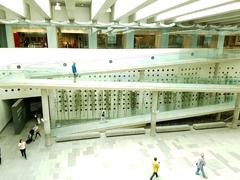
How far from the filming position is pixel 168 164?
11.5 metres

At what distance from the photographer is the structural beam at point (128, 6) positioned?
748cm

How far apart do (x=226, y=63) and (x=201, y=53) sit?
12.9 feet

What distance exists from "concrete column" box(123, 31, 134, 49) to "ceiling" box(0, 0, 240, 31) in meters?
2.76

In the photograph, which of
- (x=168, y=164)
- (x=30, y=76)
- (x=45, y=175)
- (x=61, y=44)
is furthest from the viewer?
(x=61, y=44)

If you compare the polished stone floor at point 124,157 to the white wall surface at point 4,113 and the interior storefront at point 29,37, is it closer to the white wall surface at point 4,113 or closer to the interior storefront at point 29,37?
the white wall surface at point 4,113

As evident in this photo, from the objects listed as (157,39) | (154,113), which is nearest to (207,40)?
(157,39)

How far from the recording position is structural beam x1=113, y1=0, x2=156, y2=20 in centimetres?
748

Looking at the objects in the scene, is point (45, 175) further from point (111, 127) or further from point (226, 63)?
point (226, 63)

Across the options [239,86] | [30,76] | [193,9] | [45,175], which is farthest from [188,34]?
[45,175]

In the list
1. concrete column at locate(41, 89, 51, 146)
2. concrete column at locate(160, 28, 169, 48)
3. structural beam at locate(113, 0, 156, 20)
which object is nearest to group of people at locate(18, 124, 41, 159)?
concrete column at locate(41, 89, 51, 146)

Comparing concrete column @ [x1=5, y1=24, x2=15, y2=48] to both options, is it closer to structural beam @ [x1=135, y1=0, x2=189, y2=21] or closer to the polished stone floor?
the polished stone floor

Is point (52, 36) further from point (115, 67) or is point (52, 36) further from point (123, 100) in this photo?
point (123, 100)

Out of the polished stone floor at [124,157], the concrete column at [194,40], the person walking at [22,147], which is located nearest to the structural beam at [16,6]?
the person walking at [22,147]

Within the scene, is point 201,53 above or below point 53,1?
below
